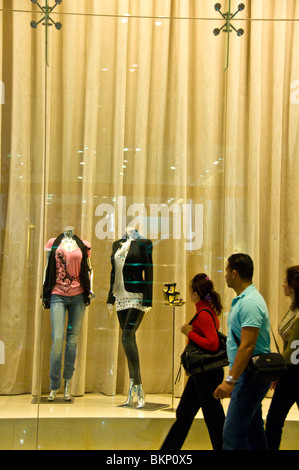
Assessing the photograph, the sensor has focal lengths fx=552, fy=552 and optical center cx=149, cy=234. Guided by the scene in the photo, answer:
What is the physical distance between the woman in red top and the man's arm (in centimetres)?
36

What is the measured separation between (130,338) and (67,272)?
0.58 meters

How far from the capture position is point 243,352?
249cm

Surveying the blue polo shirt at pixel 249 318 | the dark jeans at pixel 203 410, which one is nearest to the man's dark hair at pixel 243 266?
the blue polo shirt at pixel 249 318

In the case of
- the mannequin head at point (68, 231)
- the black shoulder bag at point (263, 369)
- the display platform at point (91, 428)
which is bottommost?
the display platform at point (91, 428)

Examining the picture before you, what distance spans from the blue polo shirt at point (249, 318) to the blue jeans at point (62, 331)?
4.05 ft

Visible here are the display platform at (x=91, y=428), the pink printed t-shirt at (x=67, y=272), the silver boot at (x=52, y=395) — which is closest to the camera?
the display platform at (x=91, y=428)

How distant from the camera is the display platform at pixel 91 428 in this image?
325 cm

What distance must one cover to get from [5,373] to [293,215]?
2.26 metres

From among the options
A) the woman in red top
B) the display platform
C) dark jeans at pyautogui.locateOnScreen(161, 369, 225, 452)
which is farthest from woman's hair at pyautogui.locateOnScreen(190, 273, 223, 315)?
the display platform

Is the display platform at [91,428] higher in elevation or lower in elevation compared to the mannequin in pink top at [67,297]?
lower

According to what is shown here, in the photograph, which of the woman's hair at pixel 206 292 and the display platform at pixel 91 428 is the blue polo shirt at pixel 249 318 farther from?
the display platform at pixel 91 428

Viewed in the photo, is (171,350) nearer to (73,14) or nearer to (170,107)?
(170,107)

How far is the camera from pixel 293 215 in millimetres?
3988

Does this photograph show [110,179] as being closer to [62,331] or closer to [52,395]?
[62,331]
